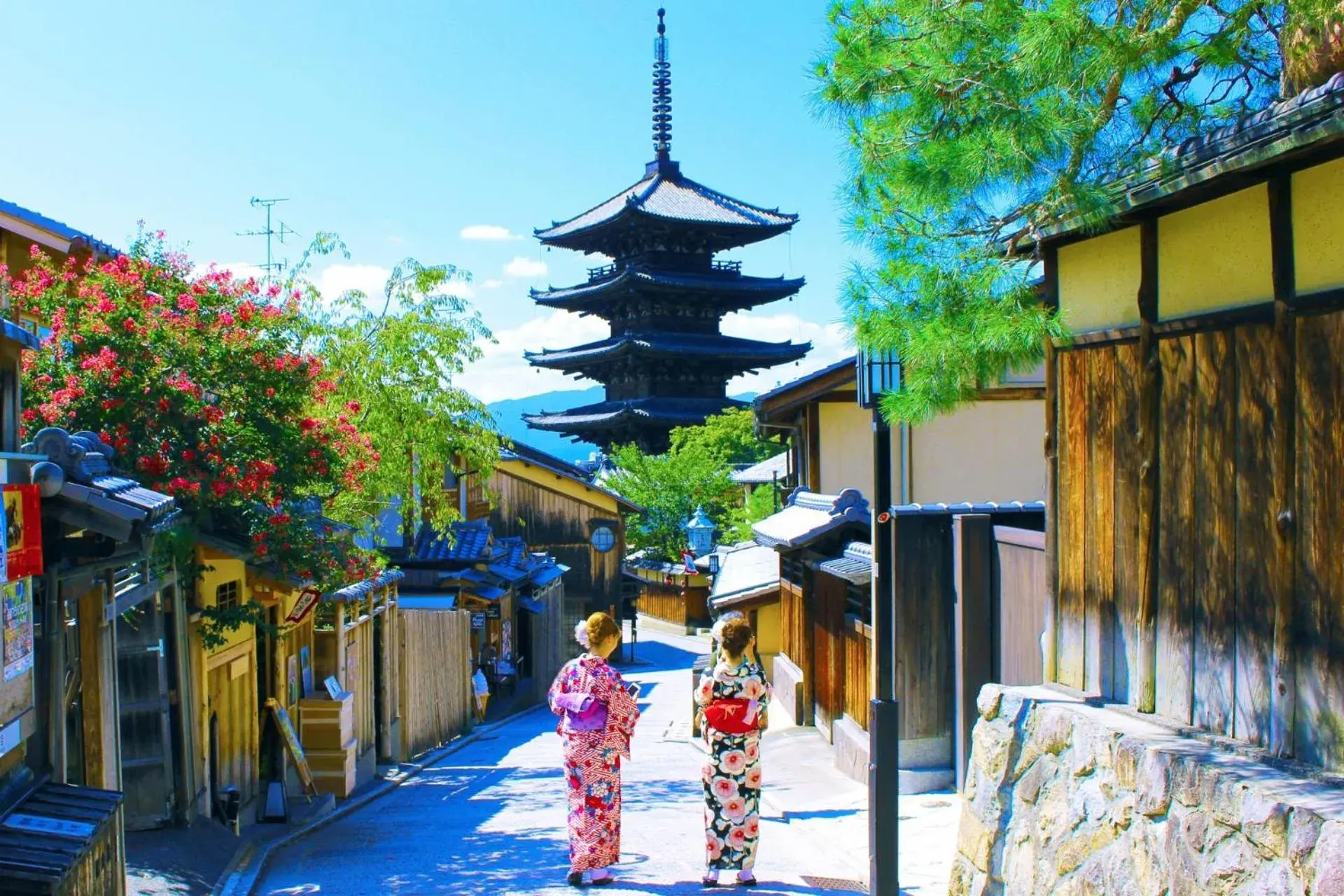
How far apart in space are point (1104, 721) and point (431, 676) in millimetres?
13038

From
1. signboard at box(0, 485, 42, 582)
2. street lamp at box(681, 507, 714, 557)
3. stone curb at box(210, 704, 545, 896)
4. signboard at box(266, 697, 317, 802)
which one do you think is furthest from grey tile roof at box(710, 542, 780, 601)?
street lamp at box(681, 507, 714, 557)

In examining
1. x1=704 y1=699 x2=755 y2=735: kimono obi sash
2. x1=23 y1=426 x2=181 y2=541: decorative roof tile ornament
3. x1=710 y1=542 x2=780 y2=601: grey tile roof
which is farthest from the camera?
x1=710 y1=542 x2=780 y2=601: grey tile roof

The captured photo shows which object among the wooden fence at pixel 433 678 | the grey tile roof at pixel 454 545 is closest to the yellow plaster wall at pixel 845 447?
the wooden fence at pixel 433 678

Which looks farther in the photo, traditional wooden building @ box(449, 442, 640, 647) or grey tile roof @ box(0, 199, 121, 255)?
traditional wooden building @ box(449, 442, 640, 647)

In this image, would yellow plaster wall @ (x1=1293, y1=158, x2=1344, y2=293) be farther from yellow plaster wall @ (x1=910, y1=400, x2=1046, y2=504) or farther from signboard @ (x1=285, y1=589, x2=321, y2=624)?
yellow plaster wall @ (x1=910, y1=400, x2=1046, y2=504)

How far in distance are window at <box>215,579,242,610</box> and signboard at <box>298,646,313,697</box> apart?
2.12m

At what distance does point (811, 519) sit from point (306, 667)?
572cm

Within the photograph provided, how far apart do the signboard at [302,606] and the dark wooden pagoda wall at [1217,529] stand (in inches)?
305

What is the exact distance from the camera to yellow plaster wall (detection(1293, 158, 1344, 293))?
3969mm

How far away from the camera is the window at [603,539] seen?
33906 mm

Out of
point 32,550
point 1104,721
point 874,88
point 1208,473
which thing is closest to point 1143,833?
point 1104,721

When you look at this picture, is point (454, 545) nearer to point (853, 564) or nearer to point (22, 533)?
Result: point (853, 564)

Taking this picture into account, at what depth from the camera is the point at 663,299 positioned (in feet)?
141

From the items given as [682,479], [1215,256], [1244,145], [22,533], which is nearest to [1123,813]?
[1215,256]
